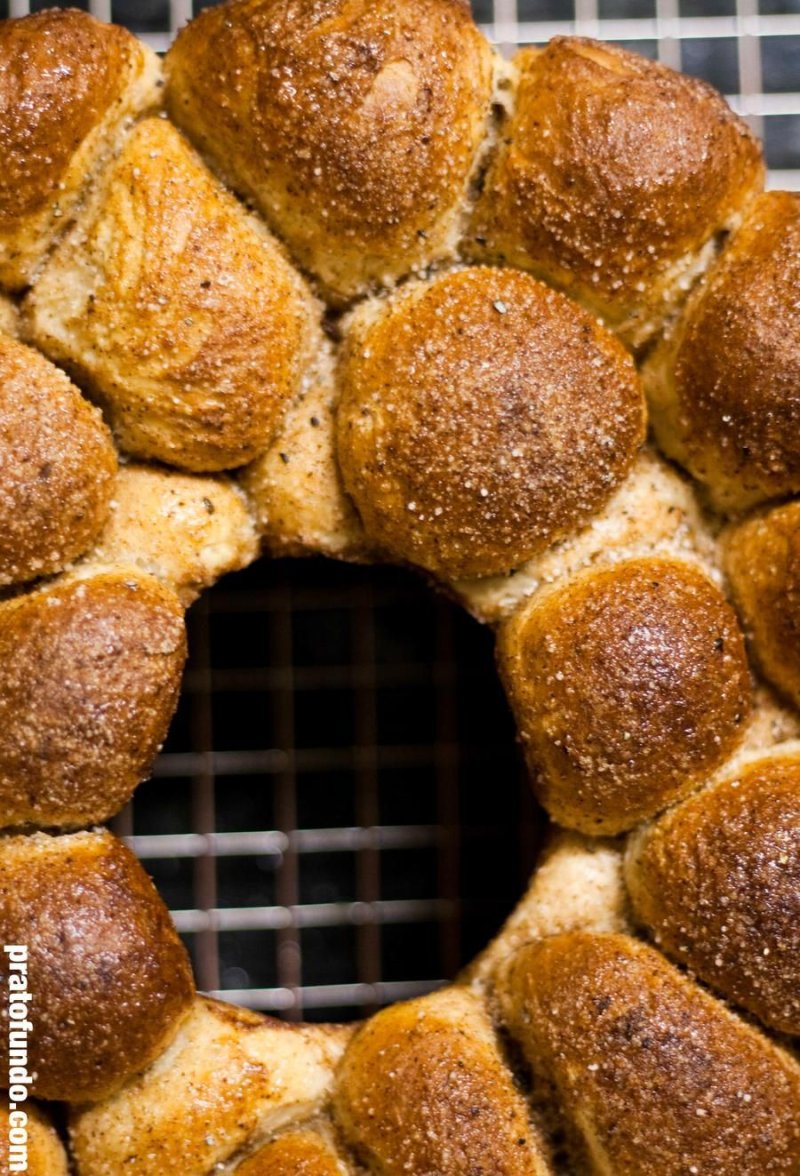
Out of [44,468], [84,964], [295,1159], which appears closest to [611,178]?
[44,468]

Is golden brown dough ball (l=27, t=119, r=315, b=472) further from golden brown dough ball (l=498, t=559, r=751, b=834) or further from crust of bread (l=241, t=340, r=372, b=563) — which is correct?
golden brown dough ball (l=498, t=559, r=751, b=834)

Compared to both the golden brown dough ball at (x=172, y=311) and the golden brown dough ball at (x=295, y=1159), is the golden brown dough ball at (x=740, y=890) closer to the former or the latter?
the golden brown dough ball at (x=295, y=1159)

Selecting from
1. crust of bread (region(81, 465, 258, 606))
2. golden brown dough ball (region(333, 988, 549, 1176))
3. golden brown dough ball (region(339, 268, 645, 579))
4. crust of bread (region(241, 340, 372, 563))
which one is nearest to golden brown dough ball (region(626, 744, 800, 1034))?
golden brown dough ball (region(333, 988, 549, 1176))

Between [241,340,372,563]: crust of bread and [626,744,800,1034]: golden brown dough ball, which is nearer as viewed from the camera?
[626,744,800,1034]: golden brown dough ball

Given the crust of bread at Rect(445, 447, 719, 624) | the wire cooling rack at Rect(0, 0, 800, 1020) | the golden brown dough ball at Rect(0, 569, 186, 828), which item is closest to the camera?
the golden brown dough ball at Rect(0, 569, 186, 828)

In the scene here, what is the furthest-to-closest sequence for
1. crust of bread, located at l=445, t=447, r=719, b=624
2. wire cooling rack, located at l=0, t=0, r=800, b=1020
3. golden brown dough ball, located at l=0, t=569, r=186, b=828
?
wire cooling rack, located at l=0, t=0, r=800, b=1020
crust of bread, located at l=445, t=447, r=719, b=624
golden brown dough ball, located at l=0, t=569, r=186, b=828

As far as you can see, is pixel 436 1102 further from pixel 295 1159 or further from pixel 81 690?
pixel 81 690

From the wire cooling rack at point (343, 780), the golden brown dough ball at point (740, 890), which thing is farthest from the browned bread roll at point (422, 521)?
the wire cooling rack at point (343, 780)
